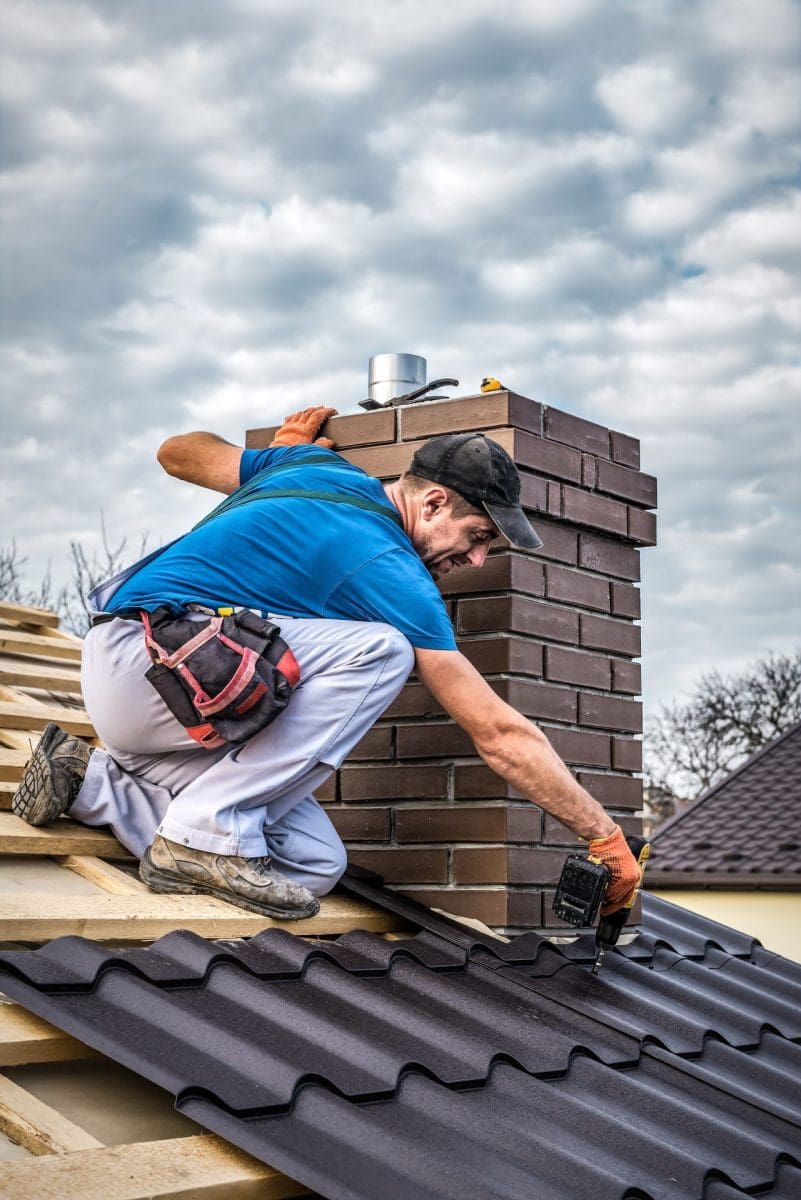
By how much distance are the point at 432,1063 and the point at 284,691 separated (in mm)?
980

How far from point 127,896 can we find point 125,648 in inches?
24.9

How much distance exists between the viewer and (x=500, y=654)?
4.00 m

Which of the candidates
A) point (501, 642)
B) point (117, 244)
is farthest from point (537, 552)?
point (117, 244)

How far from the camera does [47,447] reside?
24.2 meters

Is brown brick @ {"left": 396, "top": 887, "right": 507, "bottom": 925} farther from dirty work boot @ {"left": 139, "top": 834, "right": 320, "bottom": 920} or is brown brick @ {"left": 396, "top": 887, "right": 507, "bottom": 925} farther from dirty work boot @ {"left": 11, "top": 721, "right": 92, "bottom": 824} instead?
dirty work boot @ {"left": 11, "top": 721, "right": 92, "bottom": 824}

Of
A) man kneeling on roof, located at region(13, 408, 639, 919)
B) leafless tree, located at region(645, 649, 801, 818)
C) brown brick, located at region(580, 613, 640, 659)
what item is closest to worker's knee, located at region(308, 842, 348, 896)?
man kneeling on roof, located at region(13, 408, 639, 919)

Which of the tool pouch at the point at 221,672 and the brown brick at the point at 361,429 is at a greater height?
the brown brick at the point at 361,429

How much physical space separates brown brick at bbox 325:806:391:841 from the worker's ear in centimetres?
101

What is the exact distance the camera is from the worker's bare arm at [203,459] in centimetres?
409

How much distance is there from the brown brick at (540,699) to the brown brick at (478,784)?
8.9 inches

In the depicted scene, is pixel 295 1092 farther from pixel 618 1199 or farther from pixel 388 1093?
pixel 618 1199

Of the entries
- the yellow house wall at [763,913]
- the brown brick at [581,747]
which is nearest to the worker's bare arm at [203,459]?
the brown brick at [581,747]

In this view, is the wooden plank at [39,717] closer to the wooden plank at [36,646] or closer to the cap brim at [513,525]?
the wooden plank at [36,646]

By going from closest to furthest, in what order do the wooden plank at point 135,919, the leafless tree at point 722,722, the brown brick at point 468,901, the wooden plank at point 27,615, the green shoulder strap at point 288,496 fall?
the wooden plank at point 135,919, the green shoulder strap at point 288,496, the brown brick at point 468,901, the wooden plank at point 27,615, the leafless tree at point 722,722
